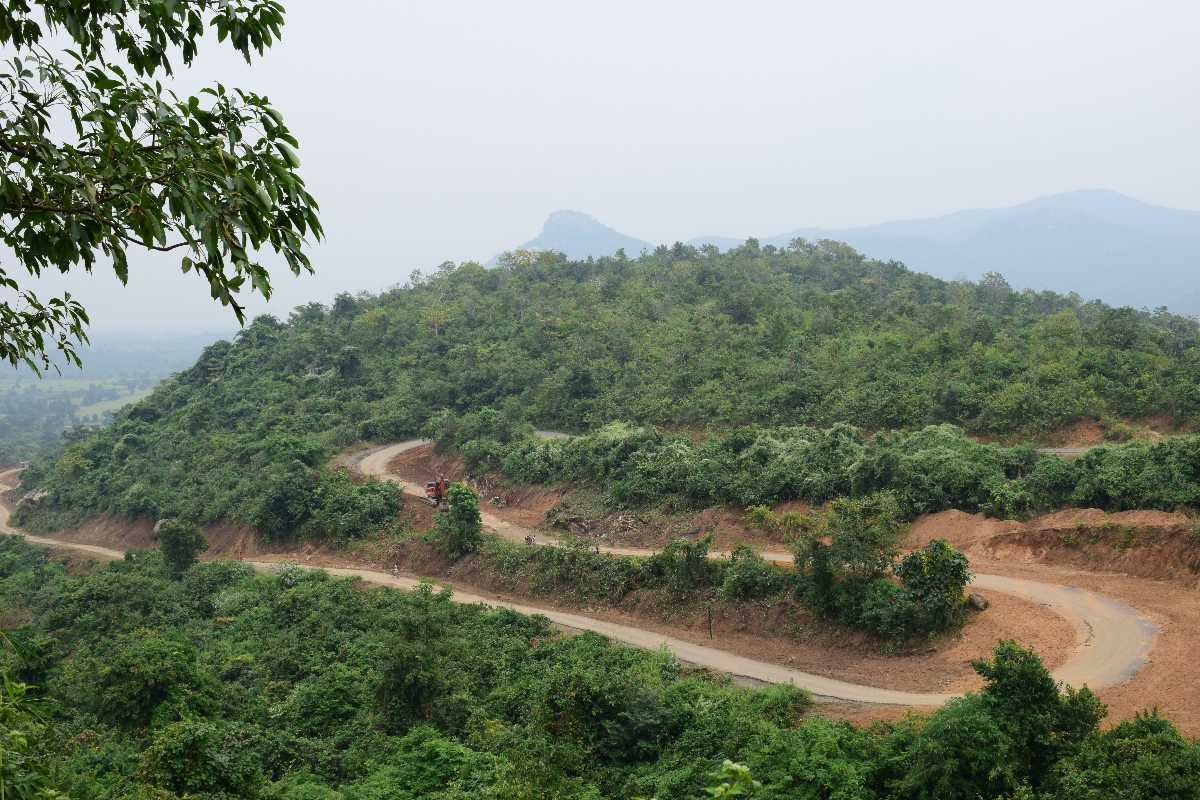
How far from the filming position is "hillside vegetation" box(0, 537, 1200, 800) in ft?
32.7

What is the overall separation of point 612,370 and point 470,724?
85.3 feet

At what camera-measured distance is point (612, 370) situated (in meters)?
39.4

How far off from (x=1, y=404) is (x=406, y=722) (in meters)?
148

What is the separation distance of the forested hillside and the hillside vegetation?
1088 cm

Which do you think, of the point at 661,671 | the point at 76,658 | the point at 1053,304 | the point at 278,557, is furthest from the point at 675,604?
the point at 1053,304

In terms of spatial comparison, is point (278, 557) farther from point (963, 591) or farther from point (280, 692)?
point (963, 591)

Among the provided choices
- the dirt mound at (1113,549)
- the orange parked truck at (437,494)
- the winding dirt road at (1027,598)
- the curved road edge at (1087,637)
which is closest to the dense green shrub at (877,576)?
the curved road edge at (1087,637)

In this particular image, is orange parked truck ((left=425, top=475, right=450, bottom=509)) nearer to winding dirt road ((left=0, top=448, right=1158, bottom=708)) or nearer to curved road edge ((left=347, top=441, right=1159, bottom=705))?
winding dirt road ((left=0, top=448, right=1158, bottom=708))

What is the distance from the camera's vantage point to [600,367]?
39406 mm

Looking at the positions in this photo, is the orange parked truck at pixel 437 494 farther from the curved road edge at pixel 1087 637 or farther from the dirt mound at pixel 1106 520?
the dirt mound at pixel 1106 520

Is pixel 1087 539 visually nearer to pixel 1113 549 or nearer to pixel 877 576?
pixel 1113 549

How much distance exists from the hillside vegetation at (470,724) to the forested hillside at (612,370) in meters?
10.9

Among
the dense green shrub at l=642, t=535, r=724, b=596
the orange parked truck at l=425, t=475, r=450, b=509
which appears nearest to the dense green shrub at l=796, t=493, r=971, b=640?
the dense green shrub at l=642, t=535, r=724, b=596

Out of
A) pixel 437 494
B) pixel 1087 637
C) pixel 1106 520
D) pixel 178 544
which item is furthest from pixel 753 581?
pixel 178 544
